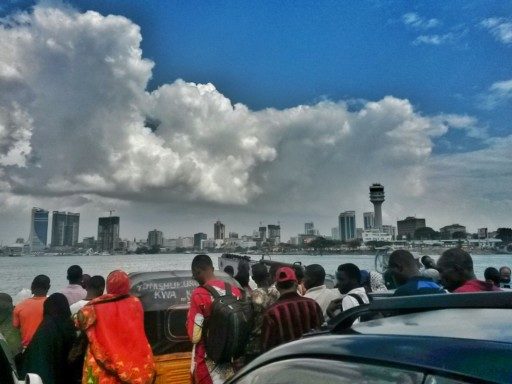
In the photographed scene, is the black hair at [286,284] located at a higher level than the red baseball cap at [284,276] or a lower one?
lower

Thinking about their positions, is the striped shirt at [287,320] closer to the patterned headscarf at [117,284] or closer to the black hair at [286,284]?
the black hair at [286,284]

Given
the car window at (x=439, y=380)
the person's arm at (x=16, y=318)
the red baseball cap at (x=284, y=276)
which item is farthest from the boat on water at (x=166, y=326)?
the car window at (x=439, y=380)

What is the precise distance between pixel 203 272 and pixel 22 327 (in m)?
2.56

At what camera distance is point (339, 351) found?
1.57 meters

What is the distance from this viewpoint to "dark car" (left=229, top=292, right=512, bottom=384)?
1251 millimetres

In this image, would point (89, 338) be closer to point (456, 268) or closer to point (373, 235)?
point (456, 268)

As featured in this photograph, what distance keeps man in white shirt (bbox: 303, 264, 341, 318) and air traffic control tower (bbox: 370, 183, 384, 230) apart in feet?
511

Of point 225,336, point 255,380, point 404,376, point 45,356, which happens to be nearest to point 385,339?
point 404,376

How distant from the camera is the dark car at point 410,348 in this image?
4.10 feet

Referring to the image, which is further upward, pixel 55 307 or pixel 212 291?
pixel 212 291

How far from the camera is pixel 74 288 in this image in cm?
652

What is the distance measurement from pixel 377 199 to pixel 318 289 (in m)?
156

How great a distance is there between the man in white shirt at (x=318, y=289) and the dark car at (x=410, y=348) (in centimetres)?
346

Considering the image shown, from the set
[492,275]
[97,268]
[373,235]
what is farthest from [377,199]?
[492,275]
